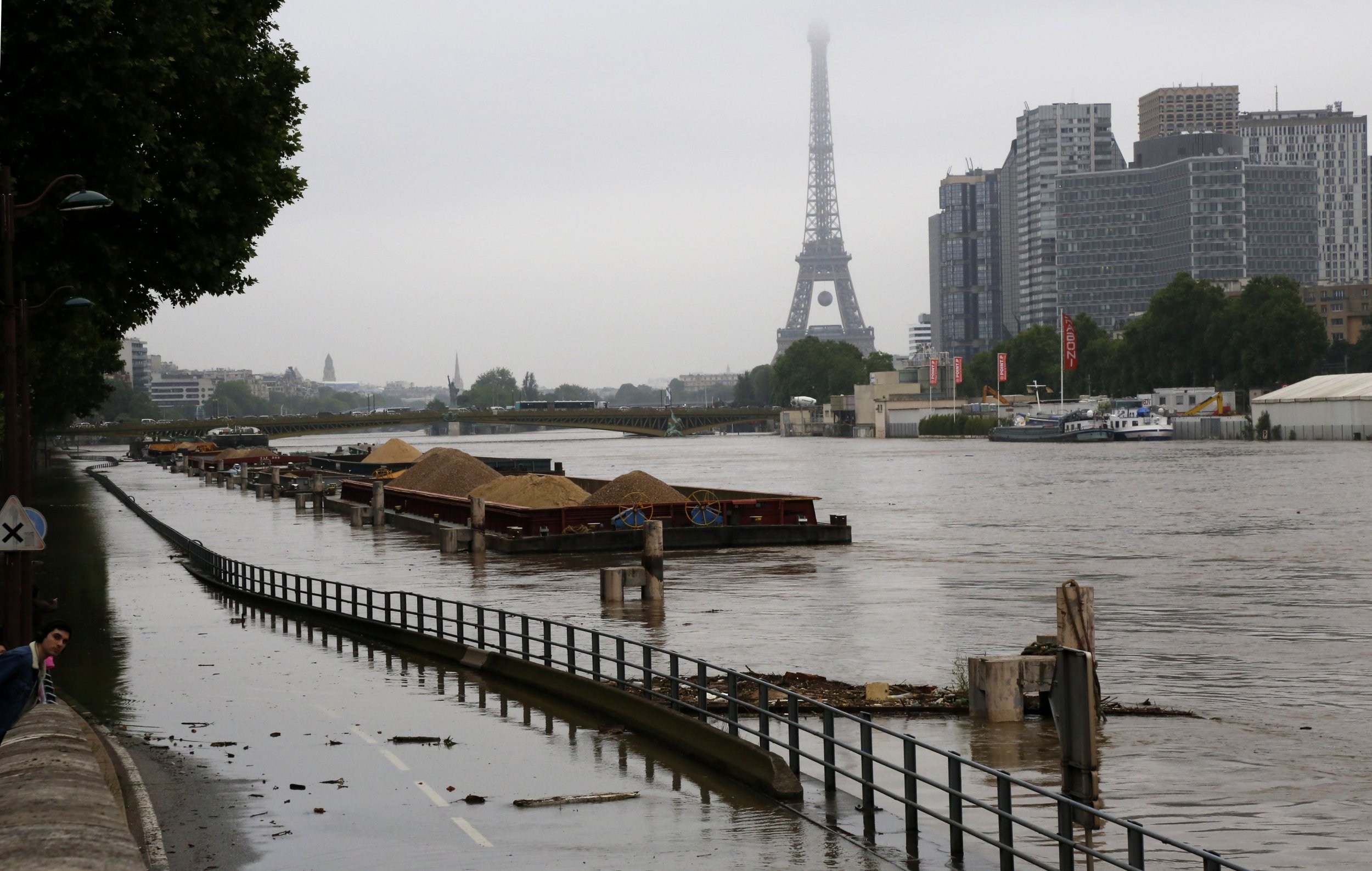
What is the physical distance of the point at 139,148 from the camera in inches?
1336

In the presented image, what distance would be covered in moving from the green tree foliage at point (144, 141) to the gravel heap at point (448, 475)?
125 ft

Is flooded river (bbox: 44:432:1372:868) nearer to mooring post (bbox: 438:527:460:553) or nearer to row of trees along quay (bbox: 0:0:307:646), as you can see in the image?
mooring post (bbox: 438:527:460:553)

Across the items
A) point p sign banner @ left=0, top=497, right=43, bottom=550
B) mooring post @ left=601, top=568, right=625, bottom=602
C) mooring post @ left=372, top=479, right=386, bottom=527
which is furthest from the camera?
mooring post @ left=372, top=479, right=386, bottom=527

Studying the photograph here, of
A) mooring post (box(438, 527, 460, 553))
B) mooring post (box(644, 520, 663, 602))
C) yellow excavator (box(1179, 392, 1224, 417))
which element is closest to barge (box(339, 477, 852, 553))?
mooring post (box(438, 527, 460, 553))

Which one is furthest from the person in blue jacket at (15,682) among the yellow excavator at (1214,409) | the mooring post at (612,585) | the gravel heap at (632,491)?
the yellow excavator at (1214,409)

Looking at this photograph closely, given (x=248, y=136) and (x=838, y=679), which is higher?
(x=248, y=136)

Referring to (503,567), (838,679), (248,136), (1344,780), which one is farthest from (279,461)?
(1344,780)

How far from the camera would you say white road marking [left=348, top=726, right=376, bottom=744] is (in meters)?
21.2

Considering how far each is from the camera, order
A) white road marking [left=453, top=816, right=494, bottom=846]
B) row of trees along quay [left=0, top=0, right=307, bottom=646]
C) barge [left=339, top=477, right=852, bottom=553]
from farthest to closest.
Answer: barge [left=339, top=477, right=852, bottom=553] → row of trees along quay [left=0, top=0, right=307, bottom=646] → white road marking [left=453, top=816, right=494, bottom=846]

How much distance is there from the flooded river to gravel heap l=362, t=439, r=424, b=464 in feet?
76.3

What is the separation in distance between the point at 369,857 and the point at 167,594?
31490 millimetres

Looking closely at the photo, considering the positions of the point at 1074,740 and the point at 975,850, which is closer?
the point at 1074,740

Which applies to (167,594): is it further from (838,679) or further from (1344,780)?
(1344,780)

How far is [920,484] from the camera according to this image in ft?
363
